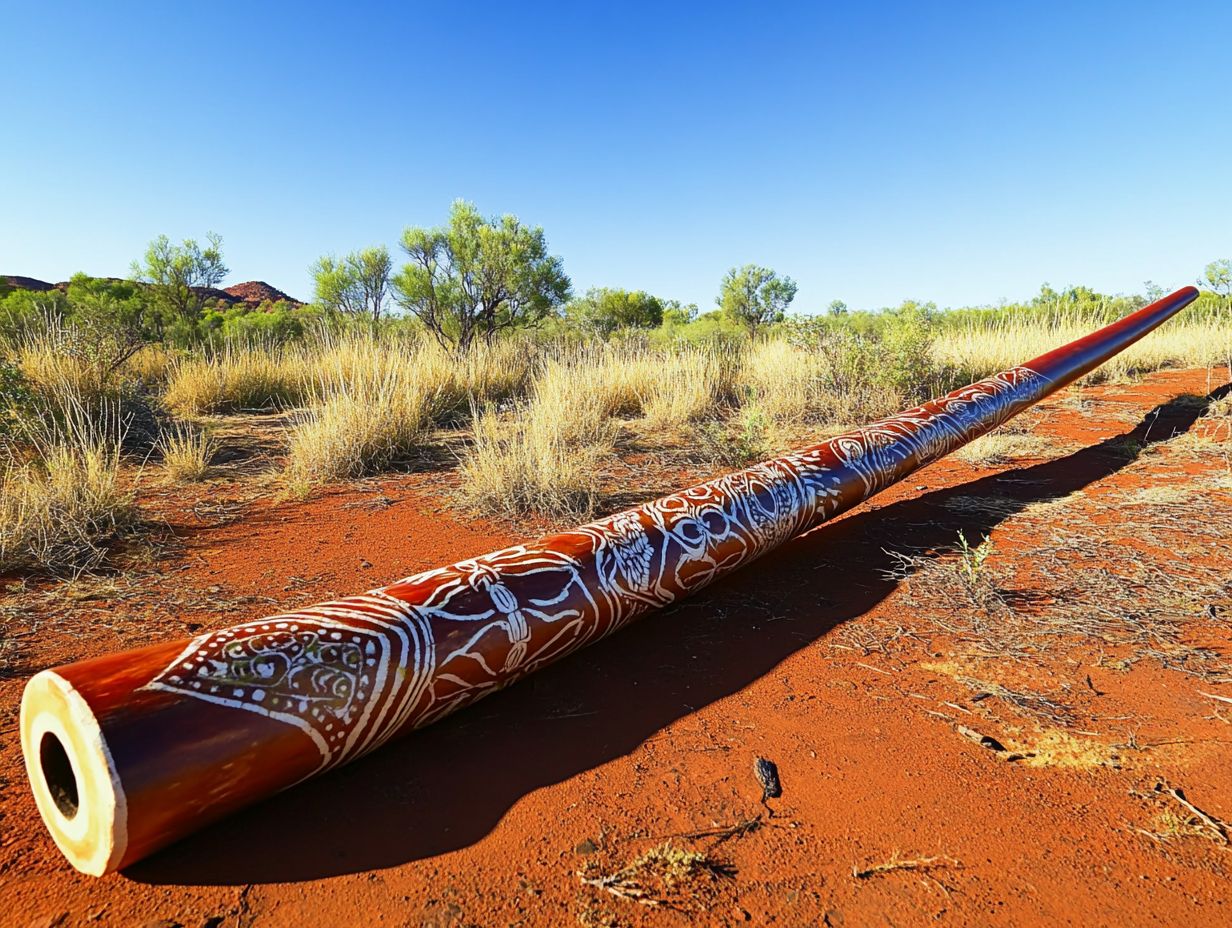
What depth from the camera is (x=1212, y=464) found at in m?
3.88

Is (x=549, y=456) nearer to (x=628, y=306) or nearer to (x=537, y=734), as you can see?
(x=537, y=734)

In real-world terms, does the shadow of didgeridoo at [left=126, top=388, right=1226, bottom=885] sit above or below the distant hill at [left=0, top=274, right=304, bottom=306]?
below

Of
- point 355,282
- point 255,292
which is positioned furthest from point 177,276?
point 255,292

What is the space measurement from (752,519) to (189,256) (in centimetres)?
2055

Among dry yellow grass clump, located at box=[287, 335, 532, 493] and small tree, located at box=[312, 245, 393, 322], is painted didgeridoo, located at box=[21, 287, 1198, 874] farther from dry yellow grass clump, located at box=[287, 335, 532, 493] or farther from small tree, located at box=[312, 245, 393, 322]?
small tree, located at box=[312, 245, 393, 322]

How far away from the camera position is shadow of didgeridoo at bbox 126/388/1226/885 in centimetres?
121

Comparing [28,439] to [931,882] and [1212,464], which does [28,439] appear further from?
[1212,464]

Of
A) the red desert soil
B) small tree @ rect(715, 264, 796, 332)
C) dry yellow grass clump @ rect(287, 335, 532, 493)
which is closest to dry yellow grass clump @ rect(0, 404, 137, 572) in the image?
the red desert soil

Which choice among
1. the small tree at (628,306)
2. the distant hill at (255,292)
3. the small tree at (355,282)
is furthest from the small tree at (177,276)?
the distant hill at (255,292)

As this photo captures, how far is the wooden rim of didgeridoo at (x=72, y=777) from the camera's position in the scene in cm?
104

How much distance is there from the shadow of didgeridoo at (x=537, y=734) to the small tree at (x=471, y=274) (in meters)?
11.9

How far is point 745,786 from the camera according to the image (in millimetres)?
1403

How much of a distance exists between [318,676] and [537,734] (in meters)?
0.55

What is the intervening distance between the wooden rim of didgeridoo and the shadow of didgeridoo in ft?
0.40
